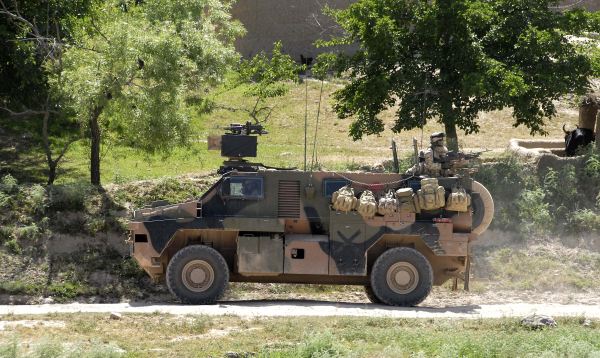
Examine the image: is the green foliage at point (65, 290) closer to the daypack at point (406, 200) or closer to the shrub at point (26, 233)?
the shrub at point (26, 233)

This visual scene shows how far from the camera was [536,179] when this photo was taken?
26359 mm

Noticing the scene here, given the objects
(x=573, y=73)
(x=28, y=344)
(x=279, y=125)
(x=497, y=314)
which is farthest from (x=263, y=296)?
(x=279, y=125)

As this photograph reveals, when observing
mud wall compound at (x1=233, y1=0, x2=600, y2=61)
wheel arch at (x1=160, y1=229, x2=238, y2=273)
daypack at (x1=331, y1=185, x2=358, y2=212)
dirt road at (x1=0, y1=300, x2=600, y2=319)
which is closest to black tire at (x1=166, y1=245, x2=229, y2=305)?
dirt road at (x1=0, y1=300, x2=600, y2=319)

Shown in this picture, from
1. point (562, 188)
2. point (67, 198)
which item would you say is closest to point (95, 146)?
point (67, 198)

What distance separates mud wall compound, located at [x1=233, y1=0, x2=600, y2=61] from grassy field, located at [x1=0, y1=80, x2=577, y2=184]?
1535 millimetres

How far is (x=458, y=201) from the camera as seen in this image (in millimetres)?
20047

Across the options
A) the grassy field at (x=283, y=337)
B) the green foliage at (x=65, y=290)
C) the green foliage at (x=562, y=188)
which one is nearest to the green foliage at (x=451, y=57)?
the green foliage at (x=562, y=188)

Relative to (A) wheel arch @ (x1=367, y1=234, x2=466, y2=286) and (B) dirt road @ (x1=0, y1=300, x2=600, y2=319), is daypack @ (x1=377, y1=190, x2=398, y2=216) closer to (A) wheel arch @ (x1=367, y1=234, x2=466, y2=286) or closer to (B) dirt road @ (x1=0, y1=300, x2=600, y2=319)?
(A) wheel arch @ (x1=367, y1=234, x2=466, y2=286)

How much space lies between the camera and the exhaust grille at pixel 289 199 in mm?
20172

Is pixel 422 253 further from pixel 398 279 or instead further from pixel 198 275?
pixel 198 275

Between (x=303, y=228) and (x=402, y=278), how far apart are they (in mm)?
1968

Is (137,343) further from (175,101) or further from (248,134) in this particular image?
(175,101)

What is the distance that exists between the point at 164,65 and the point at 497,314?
9.32 meters

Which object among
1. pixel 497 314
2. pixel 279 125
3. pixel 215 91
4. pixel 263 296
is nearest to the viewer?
pixel 497 314
